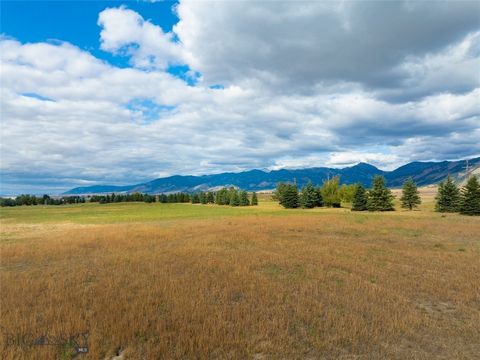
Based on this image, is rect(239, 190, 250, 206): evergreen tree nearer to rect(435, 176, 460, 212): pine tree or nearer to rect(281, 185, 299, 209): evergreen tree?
rect(281, 185, 299, 209): evergreen tree

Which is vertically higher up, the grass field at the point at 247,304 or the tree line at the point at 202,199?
the tree line at the point at 202,199

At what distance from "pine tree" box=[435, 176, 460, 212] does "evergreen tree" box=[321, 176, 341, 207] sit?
32053 mm

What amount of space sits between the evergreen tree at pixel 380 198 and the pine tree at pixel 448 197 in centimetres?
1153

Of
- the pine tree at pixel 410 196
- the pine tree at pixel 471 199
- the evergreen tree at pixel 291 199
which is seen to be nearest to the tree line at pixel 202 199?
the evergreen tree at pixel 291 199

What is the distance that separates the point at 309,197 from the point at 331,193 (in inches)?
295

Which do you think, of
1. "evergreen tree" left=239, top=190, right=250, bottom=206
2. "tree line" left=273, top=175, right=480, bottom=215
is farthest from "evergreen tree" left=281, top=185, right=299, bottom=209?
"evergreen tree" left=239, top=190, right=250, bottom=206

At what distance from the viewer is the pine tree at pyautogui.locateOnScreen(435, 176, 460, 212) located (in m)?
71.5

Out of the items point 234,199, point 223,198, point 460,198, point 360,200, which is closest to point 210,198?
point 223,198

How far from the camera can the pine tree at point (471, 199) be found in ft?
211

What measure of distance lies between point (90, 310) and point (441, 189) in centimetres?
8380

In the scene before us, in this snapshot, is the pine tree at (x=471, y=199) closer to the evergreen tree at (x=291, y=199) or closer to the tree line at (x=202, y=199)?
the evergreen tree at (x=291, y=199)

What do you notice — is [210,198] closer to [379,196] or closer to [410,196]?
[379,196]

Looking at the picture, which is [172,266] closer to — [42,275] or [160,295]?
[160,295]

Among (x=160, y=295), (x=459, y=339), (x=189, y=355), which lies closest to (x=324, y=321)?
(x=459, y=339)
